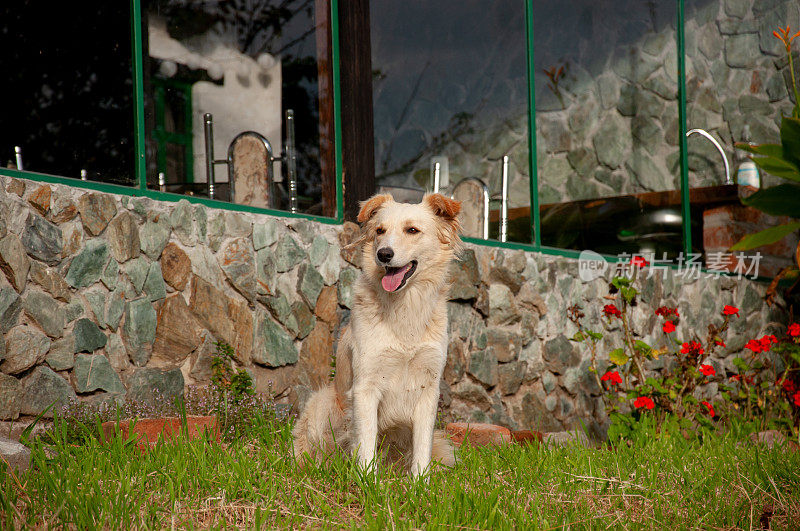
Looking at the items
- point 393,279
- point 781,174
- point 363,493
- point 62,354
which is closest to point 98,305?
point 62,354

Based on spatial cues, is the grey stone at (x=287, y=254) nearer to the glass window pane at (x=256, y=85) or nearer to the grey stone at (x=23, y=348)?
the glass window pane at (x=256, y=85)

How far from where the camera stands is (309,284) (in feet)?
16.8

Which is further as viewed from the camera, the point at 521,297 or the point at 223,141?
the point at 521,297

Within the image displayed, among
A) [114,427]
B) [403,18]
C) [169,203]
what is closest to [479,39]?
[403,18]

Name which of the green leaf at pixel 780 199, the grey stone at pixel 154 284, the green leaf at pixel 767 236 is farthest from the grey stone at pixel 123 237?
the green leaf at pixel 767 236

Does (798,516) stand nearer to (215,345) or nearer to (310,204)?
(215,345)

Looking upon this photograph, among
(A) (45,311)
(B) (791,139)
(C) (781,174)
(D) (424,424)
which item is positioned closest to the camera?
(D) (424,424)

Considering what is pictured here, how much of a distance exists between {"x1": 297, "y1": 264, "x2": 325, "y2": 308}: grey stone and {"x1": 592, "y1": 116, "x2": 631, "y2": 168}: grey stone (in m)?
4.22

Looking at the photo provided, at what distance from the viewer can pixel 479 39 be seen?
7.08 meters

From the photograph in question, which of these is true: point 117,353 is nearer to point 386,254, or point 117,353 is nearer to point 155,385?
point 155,385

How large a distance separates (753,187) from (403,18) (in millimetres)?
4648

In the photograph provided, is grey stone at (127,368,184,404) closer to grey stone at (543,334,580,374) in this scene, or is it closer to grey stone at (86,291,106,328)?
grey stone at (86,291,106,328)

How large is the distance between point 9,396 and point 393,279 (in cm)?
196

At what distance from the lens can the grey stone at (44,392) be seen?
A: 3.68m
